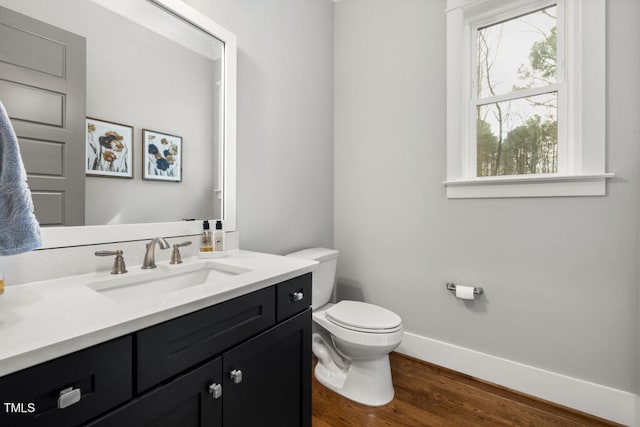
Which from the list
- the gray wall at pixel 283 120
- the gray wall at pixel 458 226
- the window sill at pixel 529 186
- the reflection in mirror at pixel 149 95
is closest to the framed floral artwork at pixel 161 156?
the reflection in mirror at pixel 149 95

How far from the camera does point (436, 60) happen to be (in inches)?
72.7

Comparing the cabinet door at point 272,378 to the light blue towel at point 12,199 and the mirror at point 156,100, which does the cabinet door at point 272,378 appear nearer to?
the light blue towel at point 12,199

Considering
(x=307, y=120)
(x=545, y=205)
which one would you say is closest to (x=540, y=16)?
(x=545, y=205)

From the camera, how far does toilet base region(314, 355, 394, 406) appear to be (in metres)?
1.50

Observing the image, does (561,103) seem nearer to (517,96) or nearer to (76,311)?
(517,96)

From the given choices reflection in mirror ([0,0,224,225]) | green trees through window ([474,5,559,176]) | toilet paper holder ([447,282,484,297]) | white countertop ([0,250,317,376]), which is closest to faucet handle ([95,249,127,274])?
white countertop ([0,250,317,376])

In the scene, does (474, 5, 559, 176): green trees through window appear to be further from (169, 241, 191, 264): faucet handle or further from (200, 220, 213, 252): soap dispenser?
(169, 241, 191, 264): faucet handle

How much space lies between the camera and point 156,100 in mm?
1208

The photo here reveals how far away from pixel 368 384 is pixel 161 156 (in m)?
1.50

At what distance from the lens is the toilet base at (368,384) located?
150cm

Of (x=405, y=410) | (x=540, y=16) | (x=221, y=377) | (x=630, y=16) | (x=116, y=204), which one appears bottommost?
(x=405, y=410)

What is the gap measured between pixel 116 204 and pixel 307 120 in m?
1.33

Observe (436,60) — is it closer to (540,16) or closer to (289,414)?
(540,16)

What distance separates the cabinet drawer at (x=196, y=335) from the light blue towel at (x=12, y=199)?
12.3 inches
